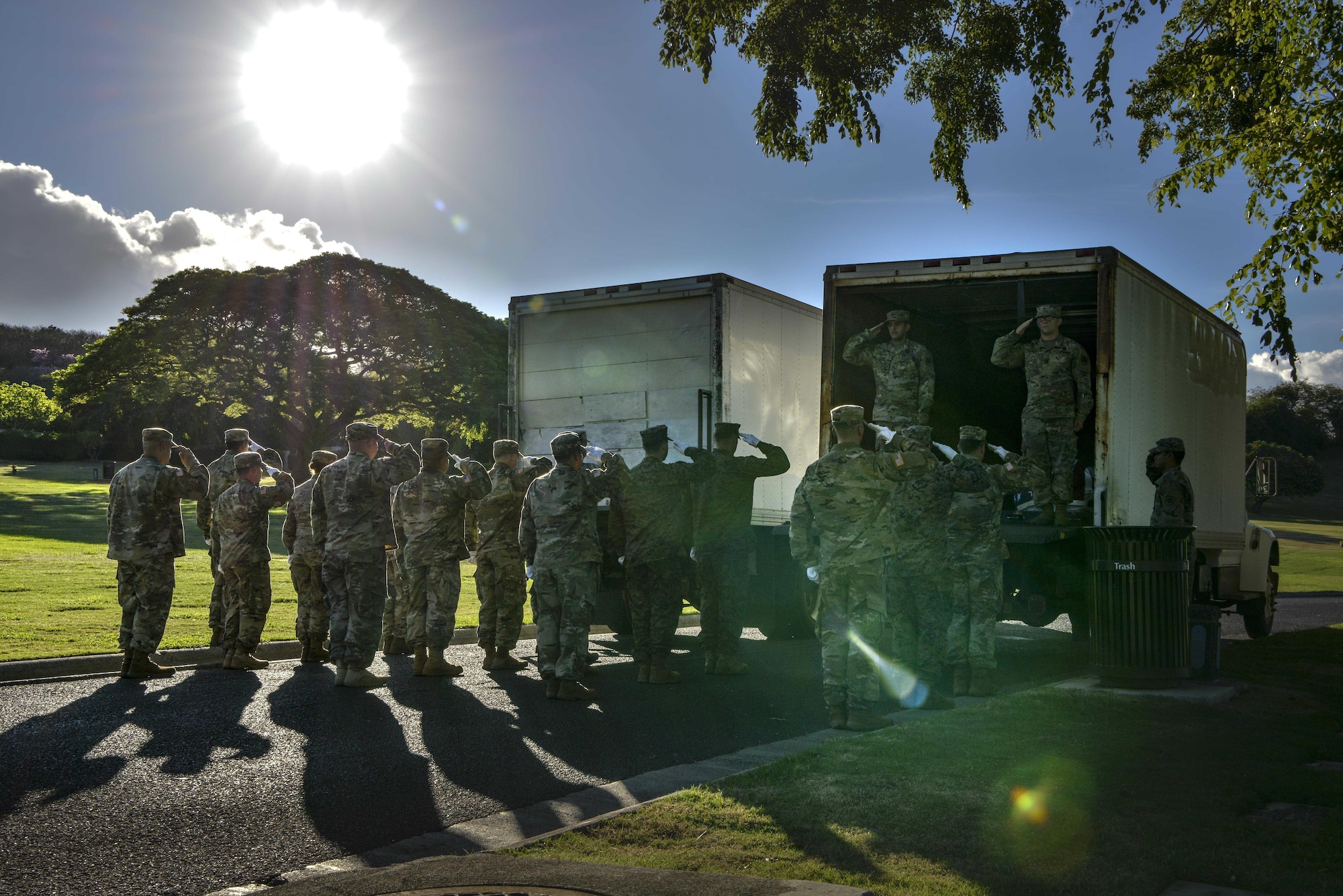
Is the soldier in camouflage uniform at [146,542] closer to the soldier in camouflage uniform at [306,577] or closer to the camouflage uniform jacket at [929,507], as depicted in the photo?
the soldier in camouflage uniform at [306,577]

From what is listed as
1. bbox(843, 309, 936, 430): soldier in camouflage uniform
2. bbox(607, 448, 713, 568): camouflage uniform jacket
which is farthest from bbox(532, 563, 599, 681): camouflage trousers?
bbox(843, 309, 936, 430): soldier in camouflage uniform

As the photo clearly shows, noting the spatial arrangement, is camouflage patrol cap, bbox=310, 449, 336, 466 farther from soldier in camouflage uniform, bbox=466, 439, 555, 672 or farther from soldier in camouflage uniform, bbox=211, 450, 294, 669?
soldier in camouflage uniform, bbox=466, 439, 555, 672

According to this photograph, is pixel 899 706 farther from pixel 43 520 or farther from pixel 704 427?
pixel 43 520

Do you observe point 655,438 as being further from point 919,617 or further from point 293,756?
point 293,756

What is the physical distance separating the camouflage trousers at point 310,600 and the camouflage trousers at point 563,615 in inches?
96.2

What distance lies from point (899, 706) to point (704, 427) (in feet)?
10.9

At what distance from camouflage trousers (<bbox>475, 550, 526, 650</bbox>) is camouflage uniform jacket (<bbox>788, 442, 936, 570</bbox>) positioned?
10.4ft

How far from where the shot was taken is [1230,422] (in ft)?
44.2

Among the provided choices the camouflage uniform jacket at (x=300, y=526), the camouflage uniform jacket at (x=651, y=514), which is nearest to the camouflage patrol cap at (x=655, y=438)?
the camouflage uniform jacket at (x=651, y=514)

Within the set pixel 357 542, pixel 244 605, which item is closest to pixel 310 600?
pixel 244 605

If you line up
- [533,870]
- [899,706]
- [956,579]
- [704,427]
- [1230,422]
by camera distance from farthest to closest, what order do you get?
[1230,422], [704,427], [956,579], [899,706], [533,870]

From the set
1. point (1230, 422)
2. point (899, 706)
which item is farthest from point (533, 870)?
point (1230, 422)

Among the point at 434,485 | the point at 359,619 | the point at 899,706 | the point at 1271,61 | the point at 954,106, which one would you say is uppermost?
the point at 954,106

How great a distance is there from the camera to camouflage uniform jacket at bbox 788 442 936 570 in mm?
6879
